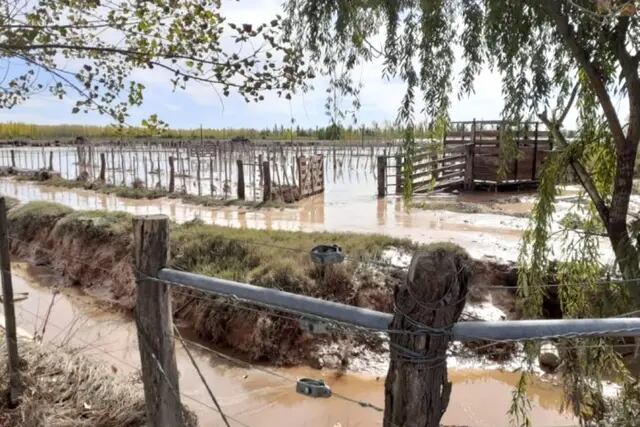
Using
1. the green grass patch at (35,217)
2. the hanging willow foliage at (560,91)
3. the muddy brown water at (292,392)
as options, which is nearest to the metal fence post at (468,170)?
the muddy brown water at (292,392)

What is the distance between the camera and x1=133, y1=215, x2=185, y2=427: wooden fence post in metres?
2.19

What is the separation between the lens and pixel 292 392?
22.7ft

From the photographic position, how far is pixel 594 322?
1.60 metres

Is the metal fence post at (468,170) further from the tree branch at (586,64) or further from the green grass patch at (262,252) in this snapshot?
the tree branch at (586,64)

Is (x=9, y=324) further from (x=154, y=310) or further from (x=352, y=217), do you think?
(x=352, y=217)

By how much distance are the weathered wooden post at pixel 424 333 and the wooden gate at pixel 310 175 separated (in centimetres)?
1892


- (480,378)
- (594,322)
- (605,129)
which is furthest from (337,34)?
(480,378)

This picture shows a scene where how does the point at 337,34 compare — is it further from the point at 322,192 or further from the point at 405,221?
the point at 322,192

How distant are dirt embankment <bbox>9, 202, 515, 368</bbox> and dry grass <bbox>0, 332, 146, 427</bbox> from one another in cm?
200

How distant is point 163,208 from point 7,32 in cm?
1577

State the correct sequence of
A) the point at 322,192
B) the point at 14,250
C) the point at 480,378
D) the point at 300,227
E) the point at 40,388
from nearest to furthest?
the point at 40,388 < the point at 480,378 < the point at 14,250 < the point at 300,227 < the point at 322,192

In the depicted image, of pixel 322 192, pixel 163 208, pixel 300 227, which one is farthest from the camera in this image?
pixel 322 192

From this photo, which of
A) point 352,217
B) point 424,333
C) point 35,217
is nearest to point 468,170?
point 352,217

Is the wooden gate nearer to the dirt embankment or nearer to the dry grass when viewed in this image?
the dirt embankment
